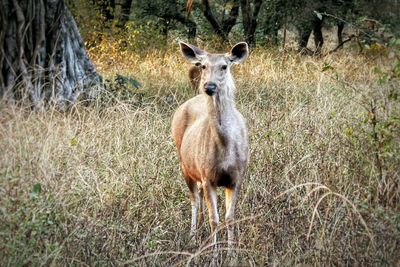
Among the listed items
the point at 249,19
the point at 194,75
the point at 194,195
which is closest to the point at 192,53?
the point at 194,195

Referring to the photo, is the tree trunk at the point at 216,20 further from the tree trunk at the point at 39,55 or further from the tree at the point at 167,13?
the tree trunk at the point at 39,55

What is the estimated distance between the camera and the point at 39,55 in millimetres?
9766

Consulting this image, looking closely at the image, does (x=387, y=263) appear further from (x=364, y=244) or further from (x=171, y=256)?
(x=171, y=256)

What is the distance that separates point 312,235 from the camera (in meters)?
4.99

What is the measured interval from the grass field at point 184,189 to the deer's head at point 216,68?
34.9 inches

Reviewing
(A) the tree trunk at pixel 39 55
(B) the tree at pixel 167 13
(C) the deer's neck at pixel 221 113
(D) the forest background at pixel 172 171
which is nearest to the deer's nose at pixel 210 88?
(C) the deer's neck at pixel 221 113

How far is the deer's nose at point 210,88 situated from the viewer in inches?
233

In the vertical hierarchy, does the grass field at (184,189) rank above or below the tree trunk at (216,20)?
above

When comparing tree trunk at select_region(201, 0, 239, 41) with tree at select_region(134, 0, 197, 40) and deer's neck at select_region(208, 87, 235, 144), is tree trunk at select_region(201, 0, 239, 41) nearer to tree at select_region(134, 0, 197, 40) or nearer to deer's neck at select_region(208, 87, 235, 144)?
tree at select_region(134, 0, 197, 40)

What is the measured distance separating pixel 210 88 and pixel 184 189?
1598 millimetres

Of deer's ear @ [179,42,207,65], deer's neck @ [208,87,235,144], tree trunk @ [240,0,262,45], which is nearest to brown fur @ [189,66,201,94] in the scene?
deer's ear @ [179,42,207,65]

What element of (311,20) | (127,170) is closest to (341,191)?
(127,170)

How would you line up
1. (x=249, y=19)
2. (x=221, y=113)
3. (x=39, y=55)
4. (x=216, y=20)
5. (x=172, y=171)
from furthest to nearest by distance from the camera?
(x=216, y=20), (x=249, y=19), (x=39, y=55), (x=172, y=171), (x=221, y=113)

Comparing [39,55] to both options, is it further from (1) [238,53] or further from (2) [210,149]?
(2) [210,149]
